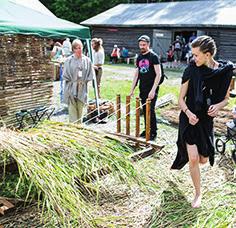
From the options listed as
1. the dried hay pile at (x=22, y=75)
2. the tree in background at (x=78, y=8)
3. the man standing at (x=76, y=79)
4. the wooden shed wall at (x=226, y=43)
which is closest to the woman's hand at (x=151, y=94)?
the man standing at (x=76, y=79)

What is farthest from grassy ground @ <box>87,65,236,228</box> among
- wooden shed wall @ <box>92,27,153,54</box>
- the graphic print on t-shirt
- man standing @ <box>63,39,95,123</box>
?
wooden shed wall @ <box>92,27,153,54</box>

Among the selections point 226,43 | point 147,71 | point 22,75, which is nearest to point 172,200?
point 147,71

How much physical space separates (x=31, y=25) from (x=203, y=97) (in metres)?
3.25

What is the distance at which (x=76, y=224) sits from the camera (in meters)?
3.07

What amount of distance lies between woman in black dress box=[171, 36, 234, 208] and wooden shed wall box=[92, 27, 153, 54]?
19.0 meters

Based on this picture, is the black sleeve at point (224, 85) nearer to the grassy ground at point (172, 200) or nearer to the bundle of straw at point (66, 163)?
the grassy ground at point (172, 200)

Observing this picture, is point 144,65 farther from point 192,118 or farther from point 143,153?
point 192,118

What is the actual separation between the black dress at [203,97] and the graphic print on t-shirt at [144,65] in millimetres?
2012

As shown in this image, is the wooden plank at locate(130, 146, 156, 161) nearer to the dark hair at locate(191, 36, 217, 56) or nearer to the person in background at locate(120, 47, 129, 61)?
the dark hair at locate(191, 36, 217, 56)

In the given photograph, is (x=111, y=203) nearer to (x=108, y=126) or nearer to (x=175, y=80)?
(x=108, y=126)

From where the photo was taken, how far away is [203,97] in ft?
11.2

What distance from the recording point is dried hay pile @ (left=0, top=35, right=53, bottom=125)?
6245 millimetres

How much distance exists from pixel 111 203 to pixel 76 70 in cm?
269

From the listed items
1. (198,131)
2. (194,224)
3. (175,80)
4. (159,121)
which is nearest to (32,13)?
(159,121)
